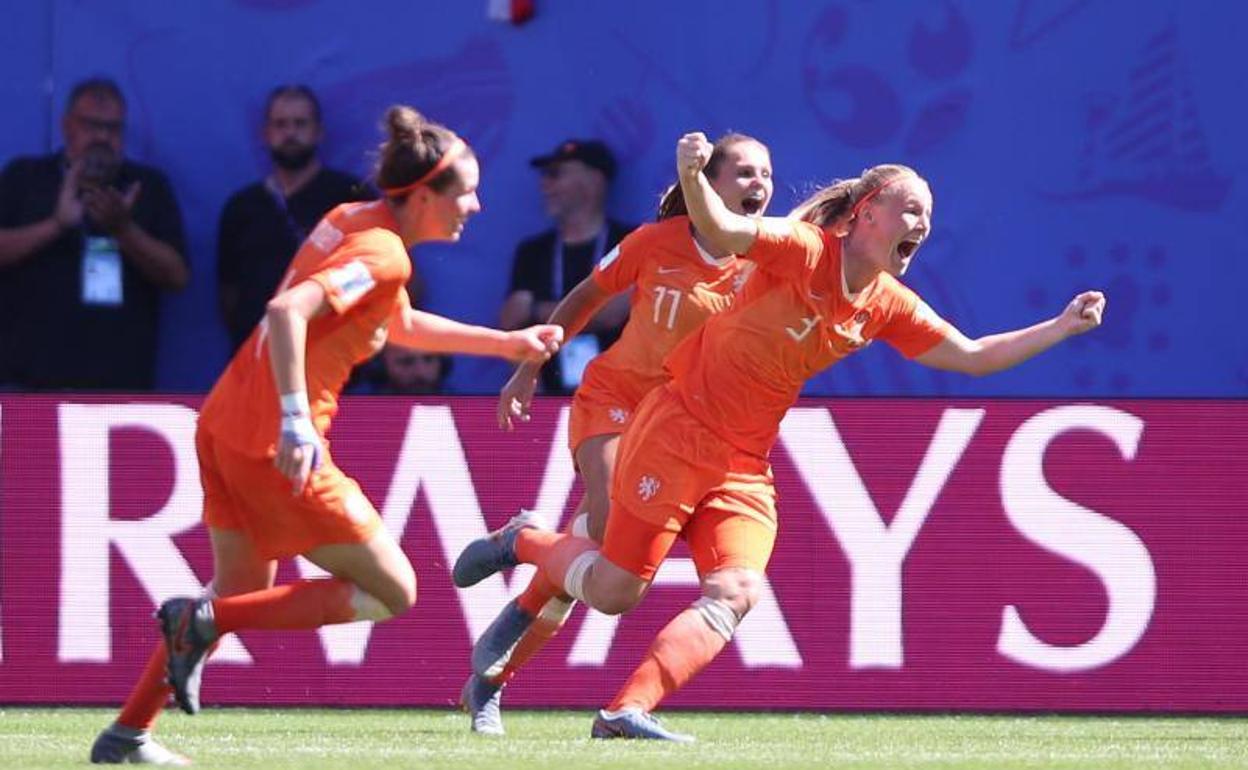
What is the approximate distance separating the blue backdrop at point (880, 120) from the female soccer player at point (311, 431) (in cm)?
478

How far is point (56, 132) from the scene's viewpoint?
1212 cm

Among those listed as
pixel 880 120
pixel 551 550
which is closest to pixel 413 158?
pixel 551 550

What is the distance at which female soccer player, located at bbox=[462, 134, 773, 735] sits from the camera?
894 centimetres

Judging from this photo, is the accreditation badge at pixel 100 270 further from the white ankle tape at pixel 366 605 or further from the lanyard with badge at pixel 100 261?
the white ankle tape at pixel 366 605

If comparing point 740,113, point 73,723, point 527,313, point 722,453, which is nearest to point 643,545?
point 722,453

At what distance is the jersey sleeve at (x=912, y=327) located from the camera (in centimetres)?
830

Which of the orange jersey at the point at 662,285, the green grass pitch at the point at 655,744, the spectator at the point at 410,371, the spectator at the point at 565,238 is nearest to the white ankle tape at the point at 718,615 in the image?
the green grass pitch at the point at 655,744

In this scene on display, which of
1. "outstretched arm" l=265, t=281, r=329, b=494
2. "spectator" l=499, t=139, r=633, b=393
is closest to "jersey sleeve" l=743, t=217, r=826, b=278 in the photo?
"outstretched arm" l=265, t=281, r=329, b=494

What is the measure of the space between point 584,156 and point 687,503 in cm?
391

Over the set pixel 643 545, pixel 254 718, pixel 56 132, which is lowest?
pixel 254 718

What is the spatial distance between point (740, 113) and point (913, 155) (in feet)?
2.67

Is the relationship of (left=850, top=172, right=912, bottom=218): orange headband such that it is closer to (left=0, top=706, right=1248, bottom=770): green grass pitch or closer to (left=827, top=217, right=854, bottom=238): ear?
(left=827, top=217, right=854, bottom=238): ear

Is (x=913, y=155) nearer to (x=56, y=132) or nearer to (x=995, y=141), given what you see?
(x=995, y=141)

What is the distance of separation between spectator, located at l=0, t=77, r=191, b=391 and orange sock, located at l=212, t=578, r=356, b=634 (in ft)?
14.9
